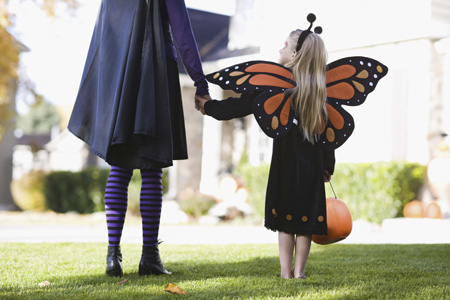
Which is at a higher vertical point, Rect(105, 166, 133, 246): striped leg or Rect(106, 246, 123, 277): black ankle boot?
Rect(105, 166, 133, 246): striped leg

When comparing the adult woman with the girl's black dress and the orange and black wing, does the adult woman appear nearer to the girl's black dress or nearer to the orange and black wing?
the girl's black dress

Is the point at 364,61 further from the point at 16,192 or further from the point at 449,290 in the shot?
the point at 16,192

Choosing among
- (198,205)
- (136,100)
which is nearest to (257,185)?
(198,205)

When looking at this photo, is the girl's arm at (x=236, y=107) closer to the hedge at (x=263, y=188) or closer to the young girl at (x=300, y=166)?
the young girl at (x=300, y=166)

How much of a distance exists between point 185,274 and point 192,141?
10.4 metres

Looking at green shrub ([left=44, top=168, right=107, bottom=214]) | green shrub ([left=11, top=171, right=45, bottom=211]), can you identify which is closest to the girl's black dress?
green shrub ([left=44, top=168, right=107, bottom=214])

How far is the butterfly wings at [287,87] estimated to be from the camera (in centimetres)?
300

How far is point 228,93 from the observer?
13336mm

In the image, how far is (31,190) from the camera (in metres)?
13.5

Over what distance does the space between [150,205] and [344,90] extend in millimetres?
1209

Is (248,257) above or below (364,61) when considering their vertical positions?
below

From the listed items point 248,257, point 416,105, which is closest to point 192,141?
point 416,105

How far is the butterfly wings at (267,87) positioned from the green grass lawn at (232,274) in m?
0.78

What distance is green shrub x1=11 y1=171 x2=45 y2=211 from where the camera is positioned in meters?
13.5
